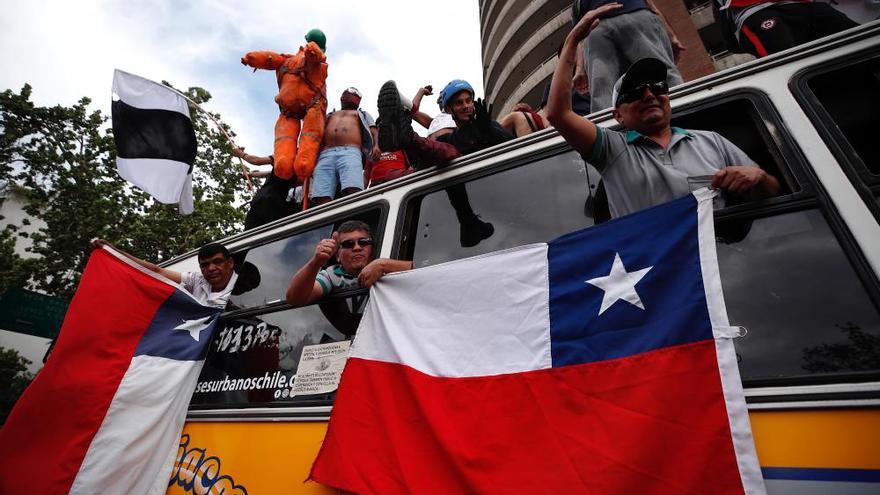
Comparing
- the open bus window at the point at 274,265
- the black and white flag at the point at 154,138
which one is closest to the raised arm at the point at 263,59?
the black and white flag at the point at 154,138

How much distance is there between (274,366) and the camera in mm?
2178

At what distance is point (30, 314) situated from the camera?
8477 millimetres

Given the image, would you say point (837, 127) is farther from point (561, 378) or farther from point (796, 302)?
point (561, 378)

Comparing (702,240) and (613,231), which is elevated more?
(613,231)

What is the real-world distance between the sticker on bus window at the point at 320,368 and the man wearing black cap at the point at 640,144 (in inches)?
54.1

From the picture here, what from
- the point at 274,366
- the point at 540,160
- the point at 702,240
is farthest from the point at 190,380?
the point at 702,240

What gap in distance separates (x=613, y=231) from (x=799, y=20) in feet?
6.34

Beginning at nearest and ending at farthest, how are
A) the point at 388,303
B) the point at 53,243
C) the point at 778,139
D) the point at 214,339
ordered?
the point at 778,139, the point at 388,303, the point at 214,339, the point at 53,243

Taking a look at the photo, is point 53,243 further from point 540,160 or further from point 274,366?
point 540,160

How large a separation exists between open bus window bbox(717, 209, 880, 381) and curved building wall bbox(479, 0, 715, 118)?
51.3 feet

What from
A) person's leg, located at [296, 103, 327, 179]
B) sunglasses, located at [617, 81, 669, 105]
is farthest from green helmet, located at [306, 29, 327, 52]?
sunglasses, located at [617, 81, 669, 105]

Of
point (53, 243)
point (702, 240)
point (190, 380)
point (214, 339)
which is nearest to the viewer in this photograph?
point (702, 240)

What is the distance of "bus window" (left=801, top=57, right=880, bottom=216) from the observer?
134 centimetres

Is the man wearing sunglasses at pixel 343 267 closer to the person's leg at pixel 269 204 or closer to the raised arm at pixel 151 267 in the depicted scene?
the raised arm at pixel 151 267
